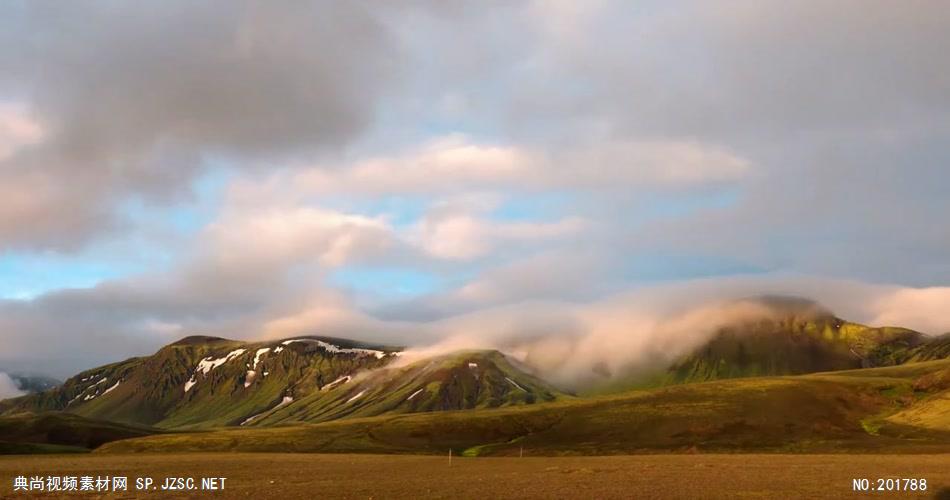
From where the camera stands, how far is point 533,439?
643 feet

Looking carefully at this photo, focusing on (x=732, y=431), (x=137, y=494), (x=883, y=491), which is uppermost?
(x=137, y=494)

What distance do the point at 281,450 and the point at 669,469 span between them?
413ft

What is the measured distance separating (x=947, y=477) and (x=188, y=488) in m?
80.5

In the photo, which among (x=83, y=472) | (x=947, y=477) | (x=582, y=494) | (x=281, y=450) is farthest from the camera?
(x=281, y=450)

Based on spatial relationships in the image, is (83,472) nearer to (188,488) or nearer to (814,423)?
(188,488)

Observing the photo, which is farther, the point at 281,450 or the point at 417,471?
the point at 281,450

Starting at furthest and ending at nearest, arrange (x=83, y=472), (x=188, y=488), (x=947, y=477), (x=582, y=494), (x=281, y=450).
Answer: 1. (x=281, y=450)
2. (x=83, y=472)
3. (x=947, y=477)
4. (x=188, y=488)
5. (x=582, y=494)

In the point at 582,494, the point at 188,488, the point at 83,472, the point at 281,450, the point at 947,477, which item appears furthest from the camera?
the point at 281,450

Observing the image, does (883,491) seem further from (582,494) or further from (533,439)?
(533,439)

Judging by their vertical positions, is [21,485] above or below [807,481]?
above

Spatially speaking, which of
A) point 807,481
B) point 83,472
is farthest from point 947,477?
point 83,472

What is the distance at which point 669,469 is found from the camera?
93.3m

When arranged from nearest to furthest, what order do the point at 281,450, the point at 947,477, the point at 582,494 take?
the point at 582,494 → the point at 947,477 → the point at 281,450

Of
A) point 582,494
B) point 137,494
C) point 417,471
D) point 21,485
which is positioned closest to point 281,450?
point 417,471
